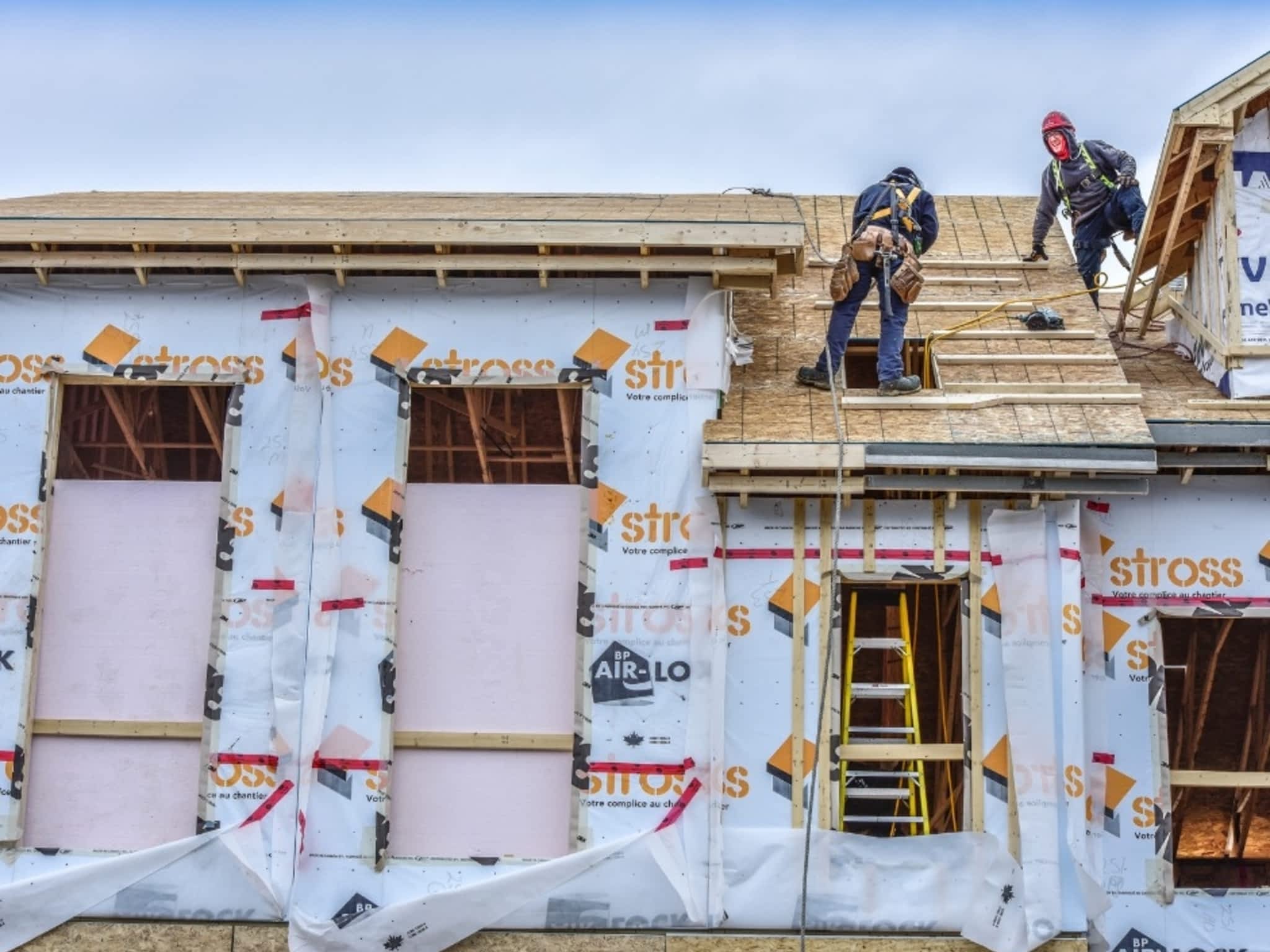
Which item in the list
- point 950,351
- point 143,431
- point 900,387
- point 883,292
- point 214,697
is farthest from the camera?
point 143,431

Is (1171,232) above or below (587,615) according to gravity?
above

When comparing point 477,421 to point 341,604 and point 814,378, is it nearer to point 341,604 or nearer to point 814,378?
point 341,604

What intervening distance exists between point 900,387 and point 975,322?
1.28 meters

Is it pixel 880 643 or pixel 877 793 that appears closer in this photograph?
pixel 877 793

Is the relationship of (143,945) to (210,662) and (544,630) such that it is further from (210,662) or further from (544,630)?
(544,630)

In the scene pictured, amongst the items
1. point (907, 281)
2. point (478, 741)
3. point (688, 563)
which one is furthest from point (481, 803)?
point (907, 281)

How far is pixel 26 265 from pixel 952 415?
245 inches

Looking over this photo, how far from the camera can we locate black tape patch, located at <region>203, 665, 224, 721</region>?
29.3 ft

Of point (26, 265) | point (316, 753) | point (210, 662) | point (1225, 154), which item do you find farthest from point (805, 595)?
point (26, 265)

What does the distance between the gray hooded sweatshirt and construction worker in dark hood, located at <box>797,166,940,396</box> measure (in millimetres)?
2313

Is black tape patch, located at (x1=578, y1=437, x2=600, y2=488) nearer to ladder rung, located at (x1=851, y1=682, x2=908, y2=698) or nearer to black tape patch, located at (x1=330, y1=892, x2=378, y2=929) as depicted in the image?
ladder rung, located at (x1=851, y1=682, x2=908, y2=698)

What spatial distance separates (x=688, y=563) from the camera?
888 cm

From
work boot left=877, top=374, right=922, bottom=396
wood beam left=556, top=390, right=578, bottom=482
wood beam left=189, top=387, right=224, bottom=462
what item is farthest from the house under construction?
wood beam left=556, top=390, right=578, bottom=482

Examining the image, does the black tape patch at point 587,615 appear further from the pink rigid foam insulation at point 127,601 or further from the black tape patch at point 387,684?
the pink rigid foam insulation at point 127,601
